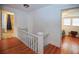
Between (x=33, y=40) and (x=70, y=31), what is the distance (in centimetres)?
61

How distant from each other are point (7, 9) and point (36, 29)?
0.54 metres

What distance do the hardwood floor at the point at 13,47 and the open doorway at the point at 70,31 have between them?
538mm

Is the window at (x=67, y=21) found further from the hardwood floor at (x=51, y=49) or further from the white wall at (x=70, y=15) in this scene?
the hardwood floor at (x=51, y=49)

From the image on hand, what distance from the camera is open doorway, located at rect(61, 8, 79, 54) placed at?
5.54ft

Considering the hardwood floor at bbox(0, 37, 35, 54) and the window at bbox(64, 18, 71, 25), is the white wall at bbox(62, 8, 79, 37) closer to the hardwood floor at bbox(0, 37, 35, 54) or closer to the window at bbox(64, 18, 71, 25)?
the window at bbox(64, 18, 71, 25)

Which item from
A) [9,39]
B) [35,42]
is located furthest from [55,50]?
[9,39]

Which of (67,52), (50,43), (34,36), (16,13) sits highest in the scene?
(16,13)

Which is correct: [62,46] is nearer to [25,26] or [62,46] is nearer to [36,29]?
[36,29]

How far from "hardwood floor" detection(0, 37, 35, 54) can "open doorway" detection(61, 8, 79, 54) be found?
1.77ft

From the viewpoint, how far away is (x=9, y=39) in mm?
1754

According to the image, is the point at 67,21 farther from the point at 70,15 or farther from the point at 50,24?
the point at 50,24

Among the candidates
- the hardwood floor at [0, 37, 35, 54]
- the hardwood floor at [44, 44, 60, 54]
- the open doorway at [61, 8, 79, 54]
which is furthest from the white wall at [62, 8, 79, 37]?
the hardwood floor at [0, 37, 35, 54]

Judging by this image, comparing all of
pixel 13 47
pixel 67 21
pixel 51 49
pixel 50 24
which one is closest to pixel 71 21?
pixel 67 21

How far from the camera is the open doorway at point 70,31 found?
5.54 feet
